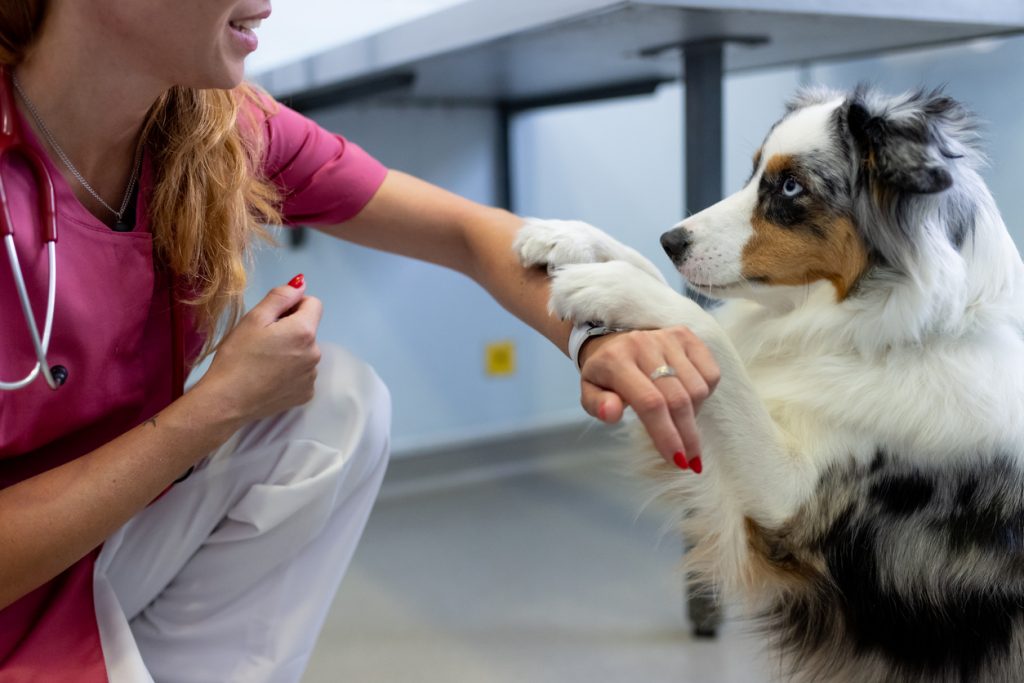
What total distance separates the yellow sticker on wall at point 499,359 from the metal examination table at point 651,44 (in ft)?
2.59

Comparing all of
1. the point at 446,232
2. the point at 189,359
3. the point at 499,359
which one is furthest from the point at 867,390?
the point at 499,359

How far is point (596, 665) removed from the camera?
61.9 inches

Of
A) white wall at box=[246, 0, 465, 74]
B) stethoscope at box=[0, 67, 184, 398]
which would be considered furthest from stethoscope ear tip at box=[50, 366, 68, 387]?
white wall at box=[246, 0, 465, 74]

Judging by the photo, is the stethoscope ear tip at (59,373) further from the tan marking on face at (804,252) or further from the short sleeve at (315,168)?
the tan marking on face at (804,252)

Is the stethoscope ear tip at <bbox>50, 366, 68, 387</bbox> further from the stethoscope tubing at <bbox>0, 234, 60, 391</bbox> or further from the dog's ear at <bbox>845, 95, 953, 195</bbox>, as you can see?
the dog's ear at <bbox>845, 95, 953, 195</bbox>

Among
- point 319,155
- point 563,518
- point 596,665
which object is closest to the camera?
point 319,155

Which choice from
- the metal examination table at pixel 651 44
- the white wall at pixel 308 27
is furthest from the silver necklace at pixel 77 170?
the white wall at pixel 308 27

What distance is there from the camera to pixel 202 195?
1.03 meters

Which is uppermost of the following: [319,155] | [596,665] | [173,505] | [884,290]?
[319,155]

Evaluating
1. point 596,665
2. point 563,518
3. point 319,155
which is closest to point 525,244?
point 319,155

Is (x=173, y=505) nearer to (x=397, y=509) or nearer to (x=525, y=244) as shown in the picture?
(x=525, y=244)

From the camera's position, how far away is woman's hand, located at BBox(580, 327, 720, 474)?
0.72 metres

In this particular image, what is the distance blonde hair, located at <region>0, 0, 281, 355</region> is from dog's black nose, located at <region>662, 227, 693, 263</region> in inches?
17.7

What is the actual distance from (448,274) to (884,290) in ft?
5.51
